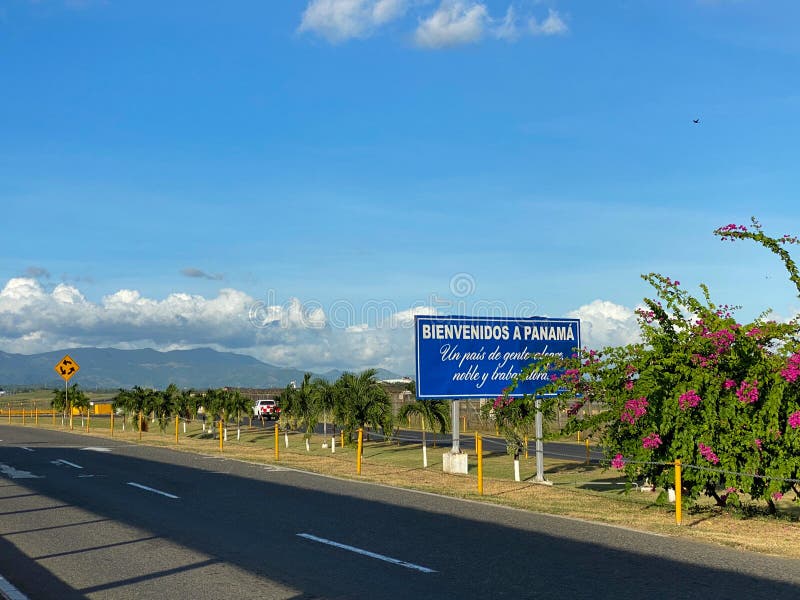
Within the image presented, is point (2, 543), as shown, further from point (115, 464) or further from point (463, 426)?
point (463, 426)

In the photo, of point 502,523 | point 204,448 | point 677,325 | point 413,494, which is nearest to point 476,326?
point 413,494

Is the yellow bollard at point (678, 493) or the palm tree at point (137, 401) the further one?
the palm tree at point (137, 401)

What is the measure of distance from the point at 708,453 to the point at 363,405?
79.7ft

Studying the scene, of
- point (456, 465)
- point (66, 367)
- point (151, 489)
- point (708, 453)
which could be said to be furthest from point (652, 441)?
point (66, 367)

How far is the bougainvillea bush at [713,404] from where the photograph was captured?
49.8 ft

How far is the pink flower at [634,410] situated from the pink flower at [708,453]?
1159 millimetres

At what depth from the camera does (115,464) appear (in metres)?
27.6

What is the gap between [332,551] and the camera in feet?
39.0

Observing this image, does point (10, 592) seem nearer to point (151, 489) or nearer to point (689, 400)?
point (151, 489)

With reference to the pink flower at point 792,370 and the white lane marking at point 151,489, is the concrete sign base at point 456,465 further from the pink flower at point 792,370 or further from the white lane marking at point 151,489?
the pink flower at point 792,370

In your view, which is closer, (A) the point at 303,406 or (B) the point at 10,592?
(B) the point at 10,592

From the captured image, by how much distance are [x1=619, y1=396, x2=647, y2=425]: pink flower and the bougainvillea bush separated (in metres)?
0.02

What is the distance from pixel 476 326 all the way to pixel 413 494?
24.9 ft

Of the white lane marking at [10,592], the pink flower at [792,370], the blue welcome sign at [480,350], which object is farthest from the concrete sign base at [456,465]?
the white lane marking at [10,592]
